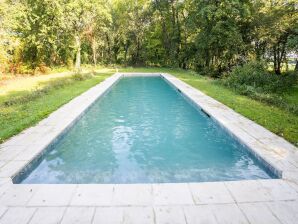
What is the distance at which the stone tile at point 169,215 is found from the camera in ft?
10.6

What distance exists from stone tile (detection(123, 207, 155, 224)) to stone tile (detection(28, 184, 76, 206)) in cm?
85

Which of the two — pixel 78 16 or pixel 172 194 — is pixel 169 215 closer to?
pixel 172 194

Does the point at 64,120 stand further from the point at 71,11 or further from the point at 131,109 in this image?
the point at 71,11

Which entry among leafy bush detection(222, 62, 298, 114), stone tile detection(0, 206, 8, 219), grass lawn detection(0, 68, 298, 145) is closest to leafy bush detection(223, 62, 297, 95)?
leafy bush detection(222, 62, 298, 114)

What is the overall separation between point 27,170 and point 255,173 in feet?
13.5

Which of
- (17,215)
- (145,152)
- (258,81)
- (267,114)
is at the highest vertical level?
(258,81)

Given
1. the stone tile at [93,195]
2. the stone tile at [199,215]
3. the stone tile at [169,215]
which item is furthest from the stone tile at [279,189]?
the stone tile at [93,195]

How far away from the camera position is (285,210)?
136 inches

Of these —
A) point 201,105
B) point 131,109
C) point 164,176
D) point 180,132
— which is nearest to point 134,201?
point 164,176

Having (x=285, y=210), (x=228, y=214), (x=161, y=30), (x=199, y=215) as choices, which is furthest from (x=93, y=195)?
(x=161, y=30)

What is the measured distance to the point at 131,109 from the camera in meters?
10.9

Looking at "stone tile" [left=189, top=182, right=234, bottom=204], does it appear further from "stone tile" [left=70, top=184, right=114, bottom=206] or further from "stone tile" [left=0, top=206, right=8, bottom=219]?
"stone tile" [left=0, top=206, right=8, bottom=219]

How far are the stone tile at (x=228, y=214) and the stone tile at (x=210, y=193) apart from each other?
0.13 m

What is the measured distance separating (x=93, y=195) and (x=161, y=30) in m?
31.0
